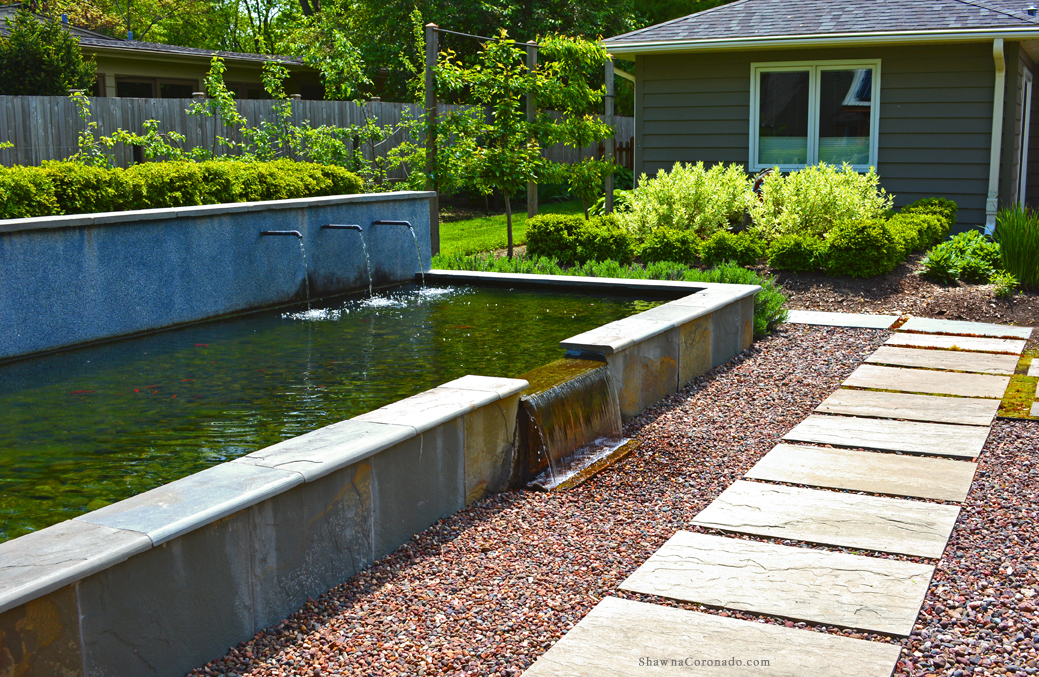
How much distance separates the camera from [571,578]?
11.4ft

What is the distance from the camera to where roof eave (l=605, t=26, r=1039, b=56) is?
11414 millimetres

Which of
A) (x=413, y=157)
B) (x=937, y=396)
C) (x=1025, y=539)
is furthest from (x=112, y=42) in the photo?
(x=1025, y=539)

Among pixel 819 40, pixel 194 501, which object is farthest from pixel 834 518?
pixel 819 40

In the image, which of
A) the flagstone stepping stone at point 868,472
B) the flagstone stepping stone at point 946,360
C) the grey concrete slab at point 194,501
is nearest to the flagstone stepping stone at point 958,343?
the flagstone stepping stone at point 946,360

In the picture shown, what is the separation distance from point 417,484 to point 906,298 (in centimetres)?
696

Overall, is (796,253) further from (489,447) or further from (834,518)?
(489,447)

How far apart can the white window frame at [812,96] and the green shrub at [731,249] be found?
349 centimetres

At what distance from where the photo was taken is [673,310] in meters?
6.45

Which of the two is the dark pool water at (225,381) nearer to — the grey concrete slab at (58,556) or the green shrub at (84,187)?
the grey concrete slab at (58,556)

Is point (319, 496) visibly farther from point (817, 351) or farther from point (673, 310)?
point (817, 351)

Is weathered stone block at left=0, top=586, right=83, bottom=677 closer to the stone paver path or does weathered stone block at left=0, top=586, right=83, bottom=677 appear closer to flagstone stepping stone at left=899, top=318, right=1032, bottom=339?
the stone paver path

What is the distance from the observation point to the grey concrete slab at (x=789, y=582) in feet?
10.3

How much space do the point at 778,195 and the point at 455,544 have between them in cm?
820

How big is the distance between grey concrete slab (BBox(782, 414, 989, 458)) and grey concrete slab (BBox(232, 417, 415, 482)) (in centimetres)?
253
